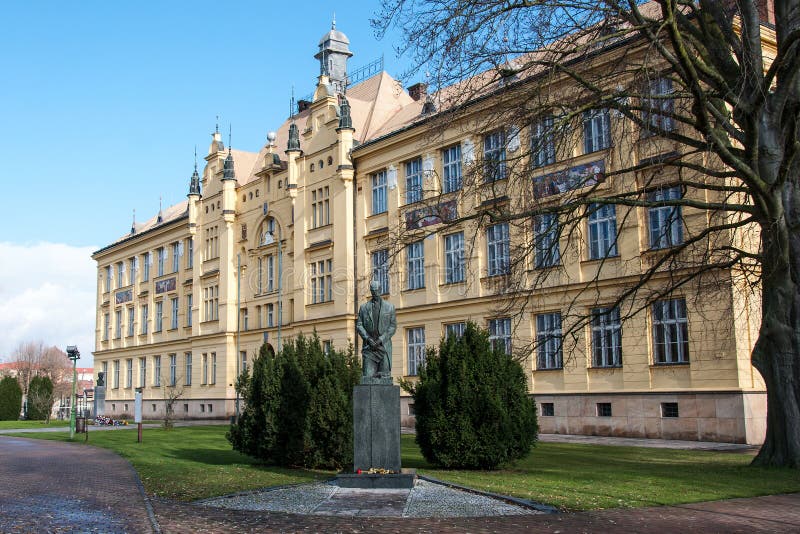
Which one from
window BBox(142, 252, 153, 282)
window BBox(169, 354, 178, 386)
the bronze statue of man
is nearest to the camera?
the bronze statue of man

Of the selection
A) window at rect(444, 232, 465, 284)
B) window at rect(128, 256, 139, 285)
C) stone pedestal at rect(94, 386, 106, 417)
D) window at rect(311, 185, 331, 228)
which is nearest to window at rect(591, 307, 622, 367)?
window at rect(444, 232, 465, 284)

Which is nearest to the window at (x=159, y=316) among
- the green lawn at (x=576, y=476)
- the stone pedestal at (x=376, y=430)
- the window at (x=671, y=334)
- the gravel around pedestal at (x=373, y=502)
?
the green lawn at (x=576, y=476)

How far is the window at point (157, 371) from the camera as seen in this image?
2290 inches

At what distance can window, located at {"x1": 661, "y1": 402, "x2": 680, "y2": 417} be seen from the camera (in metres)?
25.9

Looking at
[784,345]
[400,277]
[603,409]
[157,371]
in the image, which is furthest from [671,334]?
[157,371]

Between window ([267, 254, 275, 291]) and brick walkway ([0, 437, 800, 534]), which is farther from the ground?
window ([267, 254, 275, 291])

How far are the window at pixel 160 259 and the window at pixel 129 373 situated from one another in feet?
26.4

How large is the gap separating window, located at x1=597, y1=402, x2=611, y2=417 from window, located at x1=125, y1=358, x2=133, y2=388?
144 feet

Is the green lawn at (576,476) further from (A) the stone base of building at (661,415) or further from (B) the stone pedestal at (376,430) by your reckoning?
(A) the stone base of building at (661,415)

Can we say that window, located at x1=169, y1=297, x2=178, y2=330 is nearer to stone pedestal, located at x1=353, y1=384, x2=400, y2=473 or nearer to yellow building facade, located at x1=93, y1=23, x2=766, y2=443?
yellow building facade, located at x1=93, y1=23, x2=766, y2=443

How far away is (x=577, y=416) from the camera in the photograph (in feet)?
94.8

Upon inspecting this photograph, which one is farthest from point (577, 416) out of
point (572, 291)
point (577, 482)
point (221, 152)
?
point (221, 152)

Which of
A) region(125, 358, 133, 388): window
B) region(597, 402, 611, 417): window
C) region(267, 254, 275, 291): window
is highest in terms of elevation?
region(267, 254, 275, 291): window

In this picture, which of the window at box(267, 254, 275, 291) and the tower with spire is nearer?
the window at box(267, 254, 275, 291)
